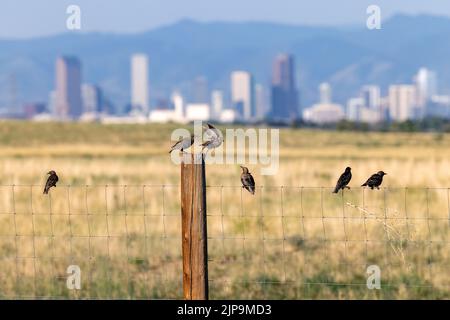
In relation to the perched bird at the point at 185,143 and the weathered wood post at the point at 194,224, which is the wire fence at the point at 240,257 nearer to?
the perched bird at the point at 185,143

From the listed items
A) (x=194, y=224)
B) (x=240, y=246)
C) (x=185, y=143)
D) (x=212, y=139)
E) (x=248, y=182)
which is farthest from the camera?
(x=240, y=246)

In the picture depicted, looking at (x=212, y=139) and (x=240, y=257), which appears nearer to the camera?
(x=212, y=139)

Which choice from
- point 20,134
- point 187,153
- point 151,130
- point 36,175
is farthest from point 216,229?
point 151,130

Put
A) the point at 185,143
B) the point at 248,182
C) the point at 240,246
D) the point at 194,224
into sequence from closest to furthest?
1. the point at 194,224
2. the point at 185,143
3. the point at 248,182
4. the point at 240,246

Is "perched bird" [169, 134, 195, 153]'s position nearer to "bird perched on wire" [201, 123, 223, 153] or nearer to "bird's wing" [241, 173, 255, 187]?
"bird perched on wire" [201, 123, 223, 153]

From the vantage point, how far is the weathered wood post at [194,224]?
8.65 meters

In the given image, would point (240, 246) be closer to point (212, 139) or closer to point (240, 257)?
point (240, 257)

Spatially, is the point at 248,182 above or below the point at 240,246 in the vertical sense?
above

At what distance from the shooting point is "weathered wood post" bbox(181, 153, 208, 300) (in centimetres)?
865

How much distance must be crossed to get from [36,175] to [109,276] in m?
20.7

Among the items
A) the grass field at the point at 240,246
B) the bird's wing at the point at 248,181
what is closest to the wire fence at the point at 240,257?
the grass field at the point at 240,246

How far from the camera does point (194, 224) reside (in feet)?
28.8

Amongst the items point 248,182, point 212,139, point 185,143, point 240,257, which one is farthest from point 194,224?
point 240,257
